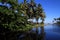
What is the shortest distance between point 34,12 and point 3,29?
4022 centimetres

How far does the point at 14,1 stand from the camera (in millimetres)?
21453

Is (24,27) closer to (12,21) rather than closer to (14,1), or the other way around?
(12,21)

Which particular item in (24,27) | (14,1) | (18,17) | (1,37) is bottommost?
(1,37)

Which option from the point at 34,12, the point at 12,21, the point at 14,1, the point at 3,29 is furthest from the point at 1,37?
the point at 34,12

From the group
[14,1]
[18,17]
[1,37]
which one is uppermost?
[14,1]

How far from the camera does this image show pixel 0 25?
777 inches

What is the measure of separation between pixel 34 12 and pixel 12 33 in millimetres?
38933

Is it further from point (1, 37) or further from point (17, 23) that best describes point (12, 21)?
point (1, 37)

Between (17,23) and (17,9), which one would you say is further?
(17,9)

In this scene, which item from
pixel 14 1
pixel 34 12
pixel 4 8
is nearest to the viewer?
pixel 4 8

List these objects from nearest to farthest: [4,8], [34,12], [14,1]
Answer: [4,8], [14,1], [34,12]

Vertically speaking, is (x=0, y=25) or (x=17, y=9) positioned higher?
(x=17, y=9)

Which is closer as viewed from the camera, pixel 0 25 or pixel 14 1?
pixel 0 25

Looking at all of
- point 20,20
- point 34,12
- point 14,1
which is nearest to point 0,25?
point 20,20
